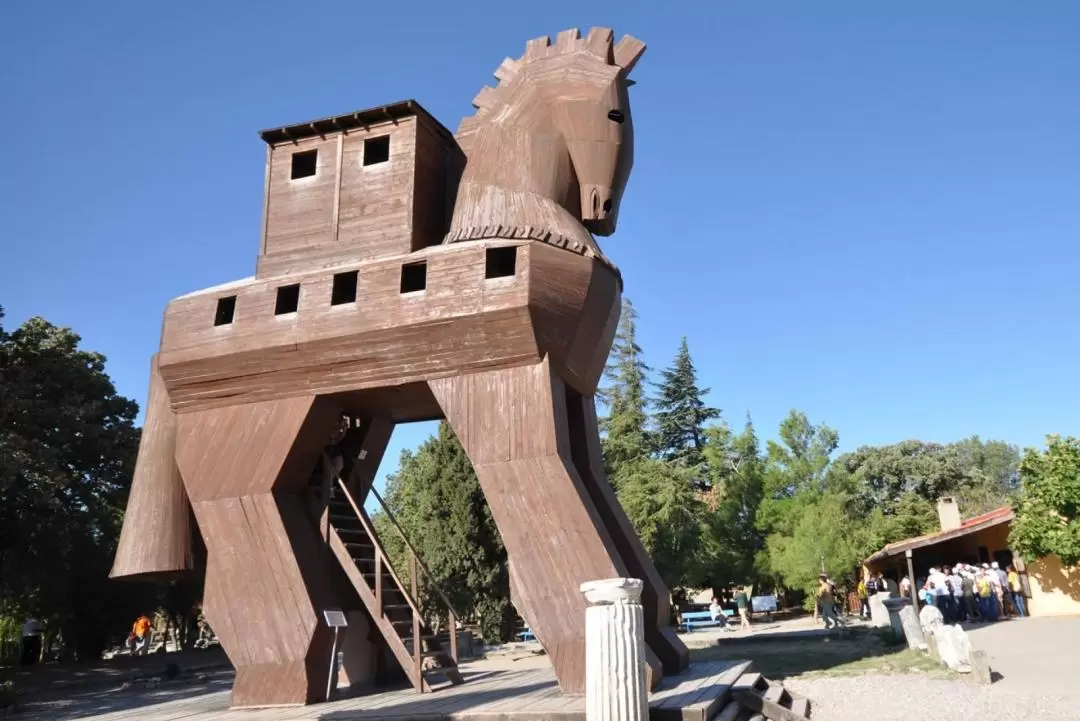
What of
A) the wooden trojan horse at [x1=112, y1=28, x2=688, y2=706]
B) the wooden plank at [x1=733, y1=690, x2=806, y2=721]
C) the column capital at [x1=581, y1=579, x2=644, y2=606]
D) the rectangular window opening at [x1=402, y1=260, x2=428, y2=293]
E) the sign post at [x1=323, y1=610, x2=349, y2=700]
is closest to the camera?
the column capital at [x1=581, y1=579, x2=644, y2=606]

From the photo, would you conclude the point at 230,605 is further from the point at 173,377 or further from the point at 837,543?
the point at 837,543

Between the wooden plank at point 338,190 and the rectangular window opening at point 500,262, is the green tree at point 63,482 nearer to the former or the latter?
the wooden plank at point 338,190

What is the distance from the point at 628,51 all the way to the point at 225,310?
23.5ft

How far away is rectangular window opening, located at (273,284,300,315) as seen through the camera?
462 inches

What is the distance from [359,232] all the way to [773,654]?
12475 millimetres

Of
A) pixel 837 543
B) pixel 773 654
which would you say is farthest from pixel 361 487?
pixel 837 543

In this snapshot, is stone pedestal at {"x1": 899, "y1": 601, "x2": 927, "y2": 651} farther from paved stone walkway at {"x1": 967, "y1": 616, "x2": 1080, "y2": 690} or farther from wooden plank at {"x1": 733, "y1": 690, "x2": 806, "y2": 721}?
wooden plank at {"x1": 733, "y1": 690, "x2": 806, "y2": 721}

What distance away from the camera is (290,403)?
11.4m

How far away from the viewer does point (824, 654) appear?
1702 centimetres

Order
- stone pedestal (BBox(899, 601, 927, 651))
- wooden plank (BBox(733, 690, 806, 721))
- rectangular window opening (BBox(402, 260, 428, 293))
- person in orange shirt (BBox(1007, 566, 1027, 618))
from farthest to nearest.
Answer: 1. person in orange shirt (BBox(1007, 566, 1027, 618))
2. stone pedestal (BBox(899, 601, 927, 651))
3. rectangular window opening (BBox(402, 260, 428, 293))
4. wooden plank (BBox(733, 690, 806, 721))

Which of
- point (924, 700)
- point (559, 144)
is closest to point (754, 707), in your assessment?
point (924, 700)

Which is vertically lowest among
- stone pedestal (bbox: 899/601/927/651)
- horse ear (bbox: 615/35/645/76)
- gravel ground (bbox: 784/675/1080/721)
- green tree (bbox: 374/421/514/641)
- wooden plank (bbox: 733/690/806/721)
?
gravel ground (bbox: 784/675/1080/721)

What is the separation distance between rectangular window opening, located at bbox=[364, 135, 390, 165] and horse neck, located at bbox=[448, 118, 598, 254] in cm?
137

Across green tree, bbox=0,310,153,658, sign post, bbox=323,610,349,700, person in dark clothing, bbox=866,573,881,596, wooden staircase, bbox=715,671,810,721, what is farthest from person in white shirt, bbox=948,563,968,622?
green tree, bbox=0,310,153,658
